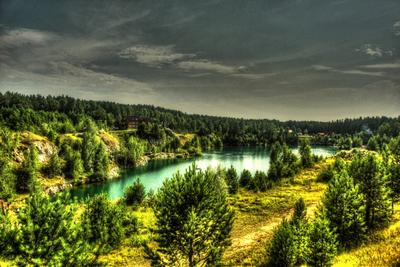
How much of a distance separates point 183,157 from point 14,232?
575 feet

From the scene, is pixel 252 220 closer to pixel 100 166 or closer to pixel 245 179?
pixel 245 179

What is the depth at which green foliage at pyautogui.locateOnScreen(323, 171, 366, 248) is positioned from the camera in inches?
1417

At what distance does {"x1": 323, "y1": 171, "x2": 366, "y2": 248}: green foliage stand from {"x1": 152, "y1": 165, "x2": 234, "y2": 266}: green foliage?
58.5ft

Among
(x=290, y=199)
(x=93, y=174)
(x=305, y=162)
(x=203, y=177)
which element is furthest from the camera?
(x=93, y=174)

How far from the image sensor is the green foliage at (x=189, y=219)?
2475 centimetres

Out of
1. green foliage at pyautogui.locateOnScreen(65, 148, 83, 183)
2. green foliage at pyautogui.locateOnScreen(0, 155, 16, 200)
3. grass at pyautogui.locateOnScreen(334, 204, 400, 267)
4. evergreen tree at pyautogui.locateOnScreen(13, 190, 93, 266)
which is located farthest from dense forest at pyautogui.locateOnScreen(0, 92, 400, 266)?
green foliage at pyautogui.locateOnScreen(65, 148, 83, 183)

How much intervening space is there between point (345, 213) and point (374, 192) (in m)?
9.70

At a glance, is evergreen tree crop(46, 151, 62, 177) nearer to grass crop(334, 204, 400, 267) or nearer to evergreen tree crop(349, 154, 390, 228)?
evergreen tree crop(349, 154, 390, 228)

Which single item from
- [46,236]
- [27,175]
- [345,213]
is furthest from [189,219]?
[27,175]

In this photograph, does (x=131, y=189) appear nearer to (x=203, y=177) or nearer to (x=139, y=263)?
(x=139, y=263)

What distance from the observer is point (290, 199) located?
73125 mm

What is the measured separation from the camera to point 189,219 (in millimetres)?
24297

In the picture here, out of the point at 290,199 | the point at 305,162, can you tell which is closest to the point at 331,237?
the point at 290,199

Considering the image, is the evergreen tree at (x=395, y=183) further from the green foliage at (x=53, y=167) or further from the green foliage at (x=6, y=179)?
the green foliage at (x=53, y=167)
